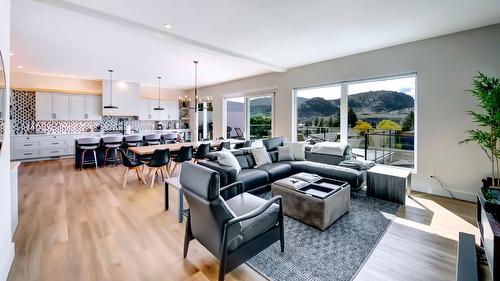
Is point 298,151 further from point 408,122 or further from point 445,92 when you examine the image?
point 445,92

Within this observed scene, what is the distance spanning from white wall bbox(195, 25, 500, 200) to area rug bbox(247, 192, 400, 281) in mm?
1533

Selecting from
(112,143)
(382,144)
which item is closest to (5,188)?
(112,143)

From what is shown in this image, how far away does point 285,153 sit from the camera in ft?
15.9

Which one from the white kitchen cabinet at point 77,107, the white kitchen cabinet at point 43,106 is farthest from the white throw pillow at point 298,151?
the white kitchen cabinet at point 43,106

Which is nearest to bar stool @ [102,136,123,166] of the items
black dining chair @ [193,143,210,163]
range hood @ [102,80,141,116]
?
range hood @ [102,80,141,116]

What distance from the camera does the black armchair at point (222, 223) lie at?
1721 millimetres

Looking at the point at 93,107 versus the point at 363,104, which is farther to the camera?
the point at 93,107

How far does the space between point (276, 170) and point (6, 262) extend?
3429 millimetres

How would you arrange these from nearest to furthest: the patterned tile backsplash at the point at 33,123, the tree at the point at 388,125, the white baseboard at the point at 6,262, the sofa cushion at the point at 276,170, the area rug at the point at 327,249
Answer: the white baseboard at the point at 6,262 < the area rug at the point at 327,249 < the sofa cushion at the point at 276,170 < the tree at the point at 388,125 < the patterned tile backsplash at the point at 33,123

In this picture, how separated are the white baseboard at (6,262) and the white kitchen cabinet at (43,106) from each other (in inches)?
264

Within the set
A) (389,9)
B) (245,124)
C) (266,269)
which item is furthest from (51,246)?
(245,124)

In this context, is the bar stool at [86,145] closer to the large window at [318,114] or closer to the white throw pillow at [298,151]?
the white throw pillow at [298,151]

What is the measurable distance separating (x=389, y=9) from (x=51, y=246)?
15.9ft

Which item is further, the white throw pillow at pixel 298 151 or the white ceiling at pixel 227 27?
the white throw pillow at pixel 298 151
